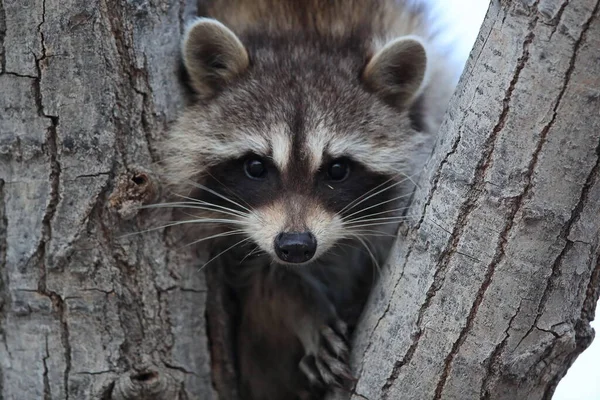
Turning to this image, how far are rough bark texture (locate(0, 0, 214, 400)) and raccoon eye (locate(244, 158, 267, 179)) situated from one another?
35 cm

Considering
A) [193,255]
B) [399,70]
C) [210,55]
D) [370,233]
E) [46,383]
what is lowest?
[46,383]

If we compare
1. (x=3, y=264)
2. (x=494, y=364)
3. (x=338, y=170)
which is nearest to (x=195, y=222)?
(x=338, y=170)

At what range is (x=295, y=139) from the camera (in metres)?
2.93

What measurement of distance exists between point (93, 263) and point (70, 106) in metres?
0.51

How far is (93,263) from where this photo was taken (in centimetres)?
265

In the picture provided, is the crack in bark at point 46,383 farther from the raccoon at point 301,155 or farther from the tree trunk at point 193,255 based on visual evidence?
the raccoon at point 301,155

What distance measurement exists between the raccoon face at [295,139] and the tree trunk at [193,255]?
23cm

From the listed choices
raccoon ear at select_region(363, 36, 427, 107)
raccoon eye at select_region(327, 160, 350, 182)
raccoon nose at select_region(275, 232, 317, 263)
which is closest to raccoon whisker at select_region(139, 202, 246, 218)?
raccoon nose at select_region(275, 232, 317, 263)

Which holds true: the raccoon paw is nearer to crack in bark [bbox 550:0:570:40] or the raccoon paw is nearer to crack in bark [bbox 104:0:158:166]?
crack in bark [bbox 104:0:158:166]

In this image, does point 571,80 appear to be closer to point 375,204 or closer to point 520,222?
point 520,222

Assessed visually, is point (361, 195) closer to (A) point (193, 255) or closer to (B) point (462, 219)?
(A) point (193, 255)

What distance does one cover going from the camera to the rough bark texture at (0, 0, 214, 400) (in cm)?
253

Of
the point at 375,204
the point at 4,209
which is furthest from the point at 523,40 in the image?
the point at 4,209

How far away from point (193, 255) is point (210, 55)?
2.45ft
